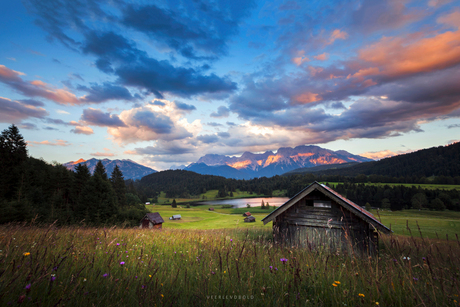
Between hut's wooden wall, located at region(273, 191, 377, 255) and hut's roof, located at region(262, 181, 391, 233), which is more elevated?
hut's roof, located at region(262, 181, 391, 233)

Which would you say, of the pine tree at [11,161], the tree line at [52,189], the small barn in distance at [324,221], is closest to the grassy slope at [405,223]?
the small barn in distance at [324,221]

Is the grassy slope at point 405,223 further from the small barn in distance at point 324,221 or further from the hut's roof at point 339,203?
the small barn in distance at point 324,221

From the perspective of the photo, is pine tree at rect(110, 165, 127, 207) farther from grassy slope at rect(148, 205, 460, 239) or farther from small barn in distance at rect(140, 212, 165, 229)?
small barn in distance at rect(140, 212, 165, 229)

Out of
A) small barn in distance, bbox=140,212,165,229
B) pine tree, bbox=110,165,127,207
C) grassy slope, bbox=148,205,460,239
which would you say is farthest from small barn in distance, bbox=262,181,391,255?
pine tree, bbox=110,165,127,207

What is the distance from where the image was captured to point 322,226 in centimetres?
1293

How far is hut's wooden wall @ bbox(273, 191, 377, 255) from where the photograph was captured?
12117 mm

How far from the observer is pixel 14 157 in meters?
38.8

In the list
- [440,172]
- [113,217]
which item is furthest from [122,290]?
[440,172]

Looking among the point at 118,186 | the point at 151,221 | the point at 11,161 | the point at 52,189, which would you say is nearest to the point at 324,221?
the point at 151,221

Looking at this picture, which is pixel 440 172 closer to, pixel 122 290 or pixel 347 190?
pixel 347 190

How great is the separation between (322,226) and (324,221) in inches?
14.5

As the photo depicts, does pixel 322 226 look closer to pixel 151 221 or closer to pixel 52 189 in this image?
pixel 151 221

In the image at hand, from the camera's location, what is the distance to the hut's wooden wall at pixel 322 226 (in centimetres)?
1212

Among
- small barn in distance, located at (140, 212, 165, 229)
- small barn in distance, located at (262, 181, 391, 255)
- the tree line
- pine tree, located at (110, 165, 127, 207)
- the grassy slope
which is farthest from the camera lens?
→ pine tree, located at (110, 165, 127, 207)
